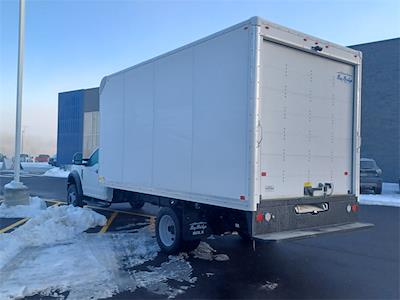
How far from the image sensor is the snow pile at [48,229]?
722 cm

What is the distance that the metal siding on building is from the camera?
81.9ft

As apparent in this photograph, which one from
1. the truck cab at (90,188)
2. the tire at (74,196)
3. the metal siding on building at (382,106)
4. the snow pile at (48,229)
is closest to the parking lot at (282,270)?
the snow pile at (48,229)

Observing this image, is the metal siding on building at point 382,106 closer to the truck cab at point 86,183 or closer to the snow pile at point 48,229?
the truck cab at point 86,183

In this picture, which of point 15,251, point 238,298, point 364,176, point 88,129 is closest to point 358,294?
point 238,298

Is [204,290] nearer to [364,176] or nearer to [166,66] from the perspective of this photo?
[166,66]

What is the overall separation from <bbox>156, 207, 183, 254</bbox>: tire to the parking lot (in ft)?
0.62

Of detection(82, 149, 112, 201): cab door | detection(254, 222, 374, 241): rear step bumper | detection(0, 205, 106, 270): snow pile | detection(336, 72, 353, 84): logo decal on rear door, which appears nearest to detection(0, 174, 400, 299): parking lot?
detection(0, 205, 106, 270): snow pile

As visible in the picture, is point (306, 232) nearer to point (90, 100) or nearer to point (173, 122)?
point (173, 122)

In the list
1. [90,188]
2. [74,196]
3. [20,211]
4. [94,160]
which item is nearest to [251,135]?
[94,160]

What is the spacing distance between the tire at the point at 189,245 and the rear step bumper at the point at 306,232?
6.02 ft

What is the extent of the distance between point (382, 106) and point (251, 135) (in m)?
23.0

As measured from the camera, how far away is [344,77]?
7.00 metres

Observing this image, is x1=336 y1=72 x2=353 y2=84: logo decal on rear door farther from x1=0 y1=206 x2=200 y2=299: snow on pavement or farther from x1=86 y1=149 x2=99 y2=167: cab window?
x1=86 y1=149 x2=99 y2=167: cab window

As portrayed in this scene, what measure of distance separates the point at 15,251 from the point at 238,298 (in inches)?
Answer: 165
